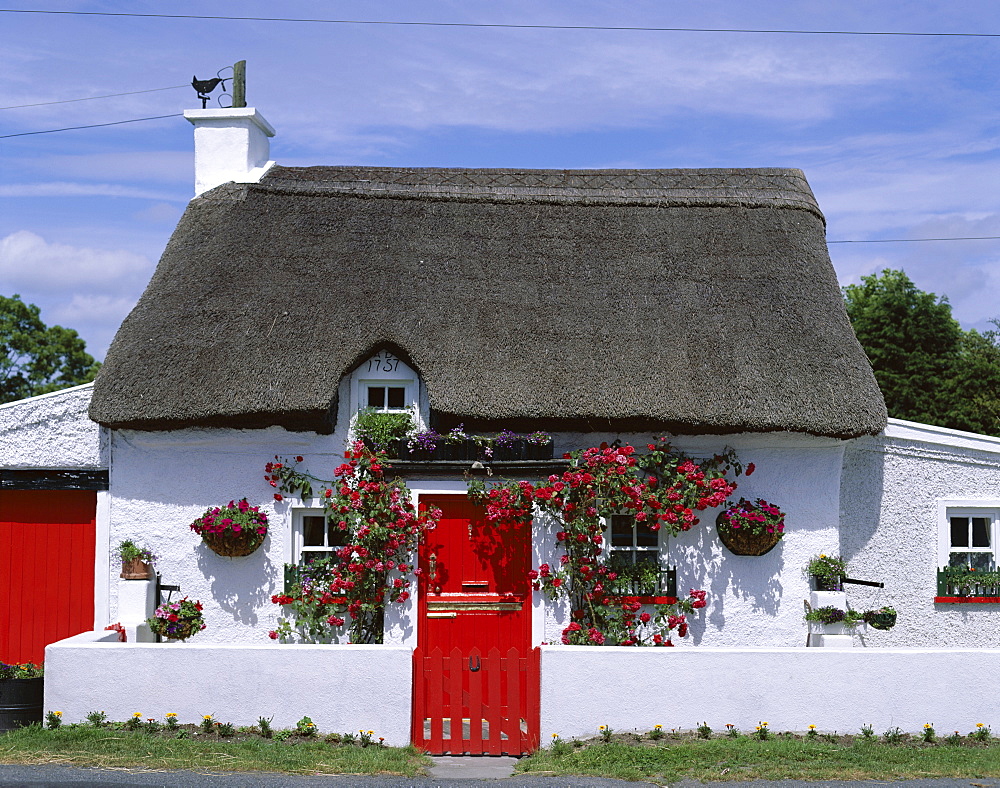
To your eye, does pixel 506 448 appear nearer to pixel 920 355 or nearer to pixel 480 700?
Answer: pixel 480 700

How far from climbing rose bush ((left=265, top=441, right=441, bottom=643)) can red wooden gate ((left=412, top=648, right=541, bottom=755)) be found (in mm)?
1692

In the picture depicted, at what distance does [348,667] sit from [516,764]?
1.51m

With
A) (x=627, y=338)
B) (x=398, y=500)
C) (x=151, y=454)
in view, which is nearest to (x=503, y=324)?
(x=627, y=338)

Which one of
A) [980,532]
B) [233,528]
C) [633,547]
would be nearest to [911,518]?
[980,532]

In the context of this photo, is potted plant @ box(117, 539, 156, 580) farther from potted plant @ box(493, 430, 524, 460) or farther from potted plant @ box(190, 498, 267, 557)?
potted plant @ box(493, 430, 524, 460)

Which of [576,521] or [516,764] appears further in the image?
[576,521]

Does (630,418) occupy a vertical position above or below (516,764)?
above

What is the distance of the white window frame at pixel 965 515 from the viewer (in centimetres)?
1055

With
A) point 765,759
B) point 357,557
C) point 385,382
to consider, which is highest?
point 385,382

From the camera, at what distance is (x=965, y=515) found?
35.1 ft

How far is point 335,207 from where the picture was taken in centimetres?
1166

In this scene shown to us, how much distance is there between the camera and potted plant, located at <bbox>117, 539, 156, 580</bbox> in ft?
31.9

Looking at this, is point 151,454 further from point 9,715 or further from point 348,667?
point 348,667

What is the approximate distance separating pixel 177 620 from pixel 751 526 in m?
5.62
